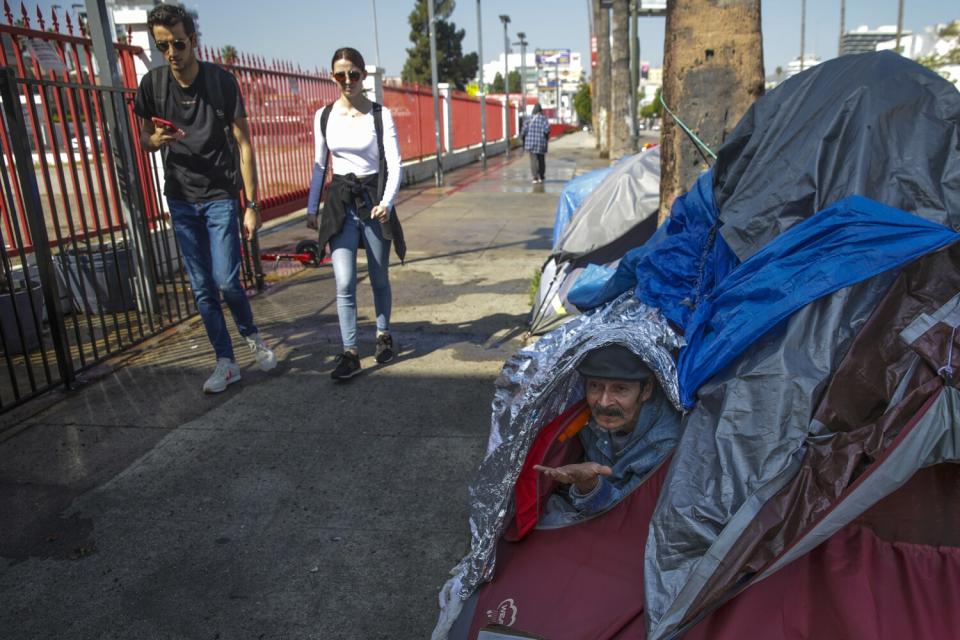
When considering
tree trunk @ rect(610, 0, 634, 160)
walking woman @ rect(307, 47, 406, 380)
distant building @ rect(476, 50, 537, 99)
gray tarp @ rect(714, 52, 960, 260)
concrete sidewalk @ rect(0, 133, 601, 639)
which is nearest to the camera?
gray tarp @ rect(714, 52, 960, 260)

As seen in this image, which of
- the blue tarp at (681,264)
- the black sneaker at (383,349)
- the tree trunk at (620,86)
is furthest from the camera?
the tree trunk at (620,86)

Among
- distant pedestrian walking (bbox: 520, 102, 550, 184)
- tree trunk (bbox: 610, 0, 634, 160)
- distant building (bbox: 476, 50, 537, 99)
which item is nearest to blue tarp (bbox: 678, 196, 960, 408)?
distant pedestrian walking (bbox: 520, 102, 550, 184)

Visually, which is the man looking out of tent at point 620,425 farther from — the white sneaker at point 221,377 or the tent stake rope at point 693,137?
the white sneaker at point 221,377

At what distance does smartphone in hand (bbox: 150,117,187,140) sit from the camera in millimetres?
4066

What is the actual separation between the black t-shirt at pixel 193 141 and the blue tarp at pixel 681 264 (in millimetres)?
2218

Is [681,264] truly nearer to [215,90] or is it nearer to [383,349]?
[383,349]

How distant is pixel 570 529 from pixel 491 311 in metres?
3.77

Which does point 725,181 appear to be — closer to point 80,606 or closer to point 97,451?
point 80,606

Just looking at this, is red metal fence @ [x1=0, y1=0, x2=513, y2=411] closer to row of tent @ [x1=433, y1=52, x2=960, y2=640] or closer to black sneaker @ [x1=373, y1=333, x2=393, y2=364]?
black sneaker @ [x1=373, y1=333, x2=393, y2=364]

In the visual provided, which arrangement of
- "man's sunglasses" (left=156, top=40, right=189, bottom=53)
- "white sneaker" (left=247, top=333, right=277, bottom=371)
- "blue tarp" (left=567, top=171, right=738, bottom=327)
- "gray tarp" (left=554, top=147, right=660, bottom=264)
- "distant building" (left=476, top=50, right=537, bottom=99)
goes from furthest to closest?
"distant building" (left=476, top=50, right=537, bottom=99) → "gray tarp" (left=554, top=147, right=660, bottom=264) → "white sneaker" (left=247, top=333, right=277, bottom=371) → "man's sunglasses" (left=156, top=40, right=189, bottom=53) → "blue tarp" (left=567, top=171, right=738, bottom=327)

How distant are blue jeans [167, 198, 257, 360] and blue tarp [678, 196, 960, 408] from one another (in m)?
2.82

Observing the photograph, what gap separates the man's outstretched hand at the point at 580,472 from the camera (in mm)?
2254

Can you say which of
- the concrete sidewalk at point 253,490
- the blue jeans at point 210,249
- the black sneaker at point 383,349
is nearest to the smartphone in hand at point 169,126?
the blue jeans at point 210,249

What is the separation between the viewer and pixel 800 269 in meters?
2.07
